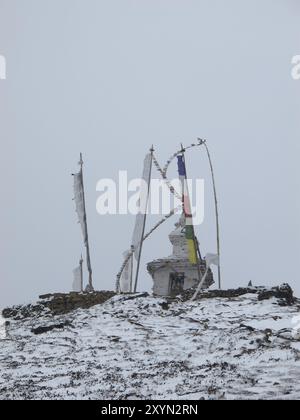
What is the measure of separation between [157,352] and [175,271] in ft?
61.2

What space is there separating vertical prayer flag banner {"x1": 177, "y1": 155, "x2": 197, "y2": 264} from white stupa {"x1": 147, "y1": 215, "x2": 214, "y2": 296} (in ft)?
21.5

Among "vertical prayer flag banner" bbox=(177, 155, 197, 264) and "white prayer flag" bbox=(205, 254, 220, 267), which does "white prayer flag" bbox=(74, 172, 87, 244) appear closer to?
"vertical prayer flag banner" bbox=(177, 155, 197, 264)

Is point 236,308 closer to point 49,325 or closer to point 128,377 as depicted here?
point 49,325

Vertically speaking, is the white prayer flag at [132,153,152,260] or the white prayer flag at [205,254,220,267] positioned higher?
the white prayer flag at [132,153,152,260]

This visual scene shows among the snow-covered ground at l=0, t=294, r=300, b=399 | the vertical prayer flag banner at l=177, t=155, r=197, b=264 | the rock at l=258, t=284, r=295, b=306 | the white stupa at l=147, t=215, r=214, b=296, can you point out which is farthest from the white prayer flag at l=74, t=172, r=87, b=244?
the rock at l=258, t=284, r=295, b=306

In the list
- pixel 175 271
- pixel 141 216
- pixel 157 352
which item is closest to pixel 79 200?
pixel 141 216

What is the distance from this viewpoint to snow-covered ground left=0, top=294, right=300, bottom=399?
13.4m

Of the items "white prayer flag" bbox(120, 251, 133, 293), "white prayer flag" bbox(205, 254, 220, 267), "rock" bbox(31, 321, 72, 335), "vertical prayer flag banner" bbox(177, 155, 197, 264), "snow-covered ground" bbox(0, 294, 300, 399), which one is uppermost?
"vertical prayer flag banner" bbox(177, 155, 197, 264)

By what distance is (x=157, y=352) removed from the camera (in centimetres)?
1875

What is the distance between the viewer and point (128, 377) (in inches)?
604
